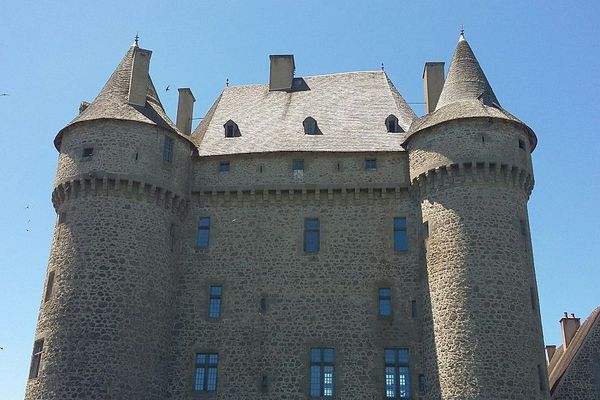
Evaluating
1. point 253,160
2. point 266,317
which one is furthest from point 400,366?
point 253,160

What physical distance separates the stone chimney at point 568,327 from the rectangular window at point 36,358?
891 inches

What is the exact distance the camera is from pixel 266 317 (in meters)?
27.7

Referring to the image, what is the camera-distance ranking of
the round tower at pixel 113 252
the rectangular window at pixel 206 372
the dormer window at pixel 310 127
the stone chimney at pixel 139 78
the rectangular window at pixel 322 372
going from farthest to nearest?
1. the dormer window at pixel 310 127
2. the stone chimney at pixel 139 78
3. the rectangular window at pixel 206 372
4. the rectangular window at pixel 322 372
5. the round tower at pixel 113 252

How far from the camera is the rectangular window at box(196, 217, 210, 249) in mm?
29484

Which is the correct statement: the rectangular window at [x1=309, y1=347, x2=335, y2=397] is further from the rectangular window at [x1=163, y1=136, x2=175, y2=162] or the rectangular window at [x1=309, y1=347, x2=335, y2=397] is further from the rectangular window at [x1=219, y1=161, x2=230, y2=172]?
the rectangular window at [x1=163, y1=136, x2=175, y2=162]

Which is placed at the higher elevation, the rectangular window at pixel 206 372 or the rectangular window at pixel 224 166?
the rectangular window at pixel 224 166

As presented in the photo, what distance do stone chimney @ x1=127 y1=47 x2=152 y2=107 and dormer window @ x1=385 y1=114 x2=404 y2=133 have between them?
10555 millimetres

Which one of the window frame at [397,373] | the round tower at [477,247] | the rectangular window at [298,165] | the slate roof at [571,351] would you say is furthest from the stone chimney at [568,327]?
the rectangular window at [298,165]

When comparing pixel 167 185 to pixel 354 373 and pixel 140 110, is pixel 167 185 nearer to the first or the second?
pixel 140 110

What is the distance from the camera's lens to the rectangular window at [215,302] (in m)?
28.1

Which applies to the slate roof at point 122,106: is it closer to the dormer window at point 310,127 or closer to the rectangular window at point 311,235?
the dormer window at point 310,127

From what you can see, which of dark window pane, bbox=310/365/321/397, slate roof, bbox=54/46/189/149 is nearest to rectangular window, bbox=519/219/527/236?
dark window pane, bbox=310/365/321/397

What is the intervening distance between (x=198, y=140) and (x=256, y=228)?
5.89 meters

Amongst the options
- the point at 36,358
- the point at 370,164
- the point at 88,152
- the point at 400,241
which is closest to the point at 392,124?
the point at 370,164
